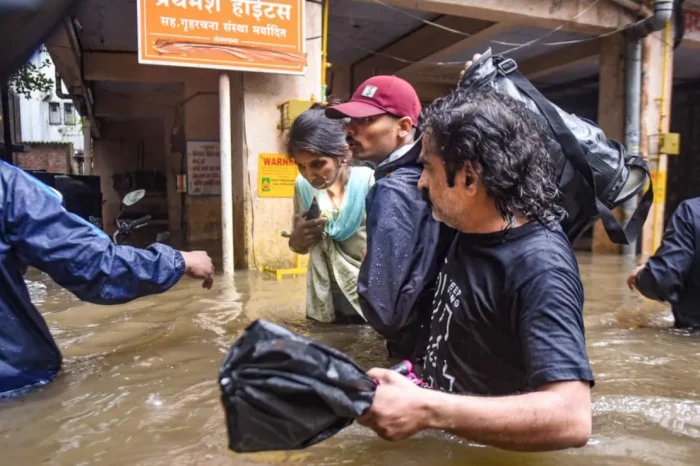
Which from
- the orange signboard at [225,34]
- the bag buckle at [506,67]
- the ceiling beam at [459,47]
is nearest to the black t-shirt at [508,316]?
the bag buckle at [506,67]

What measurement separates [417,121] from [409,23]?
7.06 metres

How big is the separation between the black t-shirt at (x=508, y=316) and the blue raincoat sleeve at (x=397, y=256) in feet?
0.54

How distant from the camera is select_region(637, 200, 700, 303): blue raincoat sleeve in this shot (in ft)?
12.0

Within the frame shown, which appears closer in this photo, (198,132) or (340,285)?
(340,285)

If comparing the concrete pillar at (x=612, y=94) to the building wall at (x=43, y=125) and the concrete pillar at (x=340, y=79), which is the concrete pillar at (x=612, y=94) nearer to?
the concrete pillar at (x=340, y=79)

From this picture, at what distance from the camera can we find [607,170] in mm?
2090

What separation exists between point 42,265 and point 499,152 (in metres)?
1.91

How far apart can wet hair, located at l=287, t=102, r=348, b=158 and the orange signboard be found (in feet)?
10.6

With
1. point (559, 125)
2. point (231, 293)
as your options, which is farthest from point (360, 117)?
point (231, 293)

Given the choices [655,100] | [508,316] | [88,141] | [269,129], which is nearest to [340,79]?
[269,129]

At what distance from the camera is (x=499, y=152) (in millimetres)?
1511

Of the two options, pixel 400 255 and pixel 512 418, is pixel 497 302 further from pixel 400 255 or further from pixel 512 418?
pixel 400 255

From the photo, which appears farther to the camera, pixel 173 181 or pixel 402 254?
pixel 173 181

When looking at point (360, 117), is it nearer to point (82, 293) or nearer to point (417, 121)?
point (417, 121)
